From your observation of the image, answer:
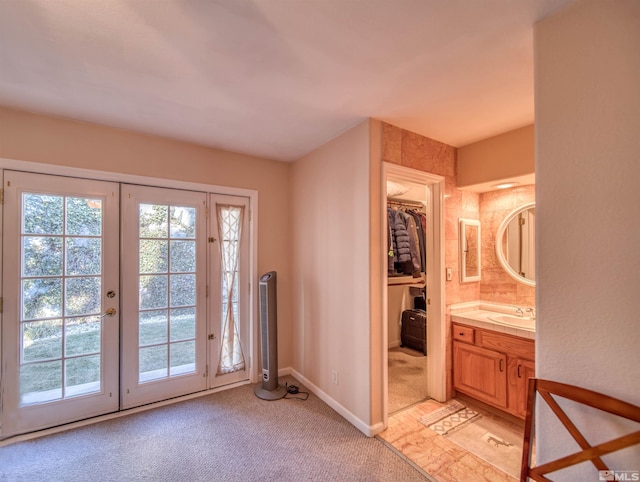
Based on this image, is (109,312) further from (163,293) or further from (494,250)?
(494,250)

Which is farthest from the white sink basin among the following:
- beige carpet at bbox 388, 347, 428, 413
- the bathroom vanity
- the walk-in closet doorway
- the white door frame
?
the white door frame

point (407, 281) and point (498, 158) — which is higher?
point (498, 158)

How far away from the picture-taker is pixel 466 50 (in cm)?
149

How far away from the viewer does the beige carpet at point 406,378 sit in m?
2.79

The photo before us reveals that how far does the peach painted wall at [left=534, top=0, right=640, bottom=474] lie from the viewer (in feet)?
3.55

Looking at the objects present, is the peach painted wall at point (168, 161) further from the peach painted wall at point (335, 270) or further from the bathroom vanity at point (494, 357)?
the bathroom vanity at point (494, 357)

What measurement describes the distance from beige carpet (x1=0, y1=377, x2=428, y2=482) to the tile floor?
0.11 m

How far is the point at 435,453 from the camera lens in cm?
204

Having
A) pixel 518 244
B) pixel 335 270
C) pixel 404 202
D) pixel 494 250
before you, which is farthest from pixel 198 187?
pixel 518 244

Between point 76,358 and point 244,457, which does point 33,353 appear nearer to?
point 76,358

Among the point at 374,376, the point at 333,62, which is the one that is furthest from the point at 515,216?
the point at 333,62

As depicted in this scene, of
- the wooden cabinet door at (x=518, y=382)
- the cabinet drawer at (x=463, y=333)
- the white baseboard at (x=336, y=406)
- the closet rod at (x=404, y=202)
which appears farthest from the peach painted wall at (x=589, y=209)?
the closet rod at (x=404, y=202)

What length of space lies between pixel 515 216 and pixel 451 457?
2.15 m

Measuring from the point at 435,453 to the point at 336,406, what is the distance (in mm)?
848
